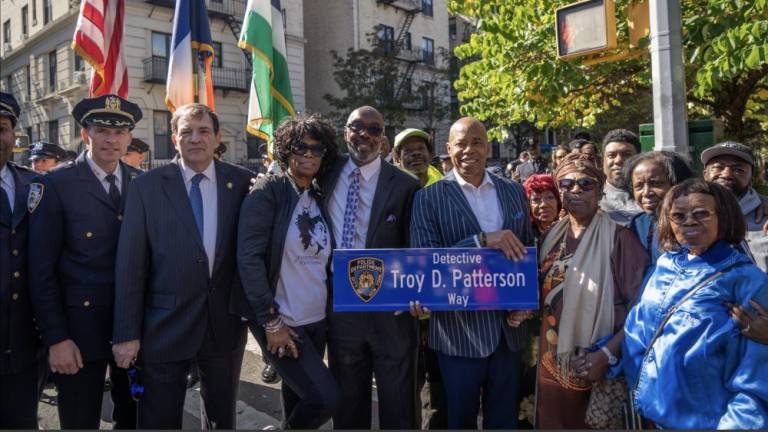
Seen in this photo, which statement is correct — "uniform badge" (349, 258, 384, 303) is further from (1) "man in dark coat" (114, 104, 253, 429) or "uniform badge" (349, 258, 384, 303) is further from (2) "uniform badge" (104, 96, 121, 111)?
(2) "uniform badge" (104, 96, 121, 111)

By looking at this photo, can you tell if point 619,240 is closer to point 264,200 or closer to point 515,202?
point 515,202

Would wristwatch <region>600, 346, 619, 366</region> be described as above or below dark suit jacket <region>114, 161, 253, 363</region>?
below

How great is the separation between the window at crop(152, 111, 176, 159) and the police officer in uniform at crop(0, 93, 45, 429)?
21536 mm

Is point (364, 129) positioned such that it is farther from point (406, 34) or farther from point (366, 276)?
point (406, 34)

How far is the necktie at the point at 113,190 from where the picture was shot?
11.8ft

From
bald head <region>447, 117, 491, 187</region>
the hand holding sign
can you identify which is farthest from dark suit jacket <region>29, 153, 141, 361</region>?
→ the hand holding sign

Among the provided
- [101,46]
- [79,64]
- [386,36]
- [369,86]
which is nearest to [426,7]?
[386,36]

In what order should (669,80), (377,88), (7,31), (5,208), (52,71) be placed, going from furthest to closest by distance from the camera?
(7,31), (52,71), (377,88), (669,80), (5,208)

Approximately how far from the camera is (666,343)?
2.61 m

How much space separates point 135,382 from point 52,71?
2867 centimetres

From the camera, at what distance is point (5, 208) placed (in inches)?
128

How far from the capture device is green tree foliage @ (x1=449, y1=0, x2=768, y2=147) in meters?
6.10

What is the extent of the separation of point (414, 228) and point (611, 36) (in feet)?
9.75

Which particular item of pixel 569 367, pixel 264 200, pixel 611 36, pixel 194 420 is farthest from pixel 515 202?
pixel 194 420
